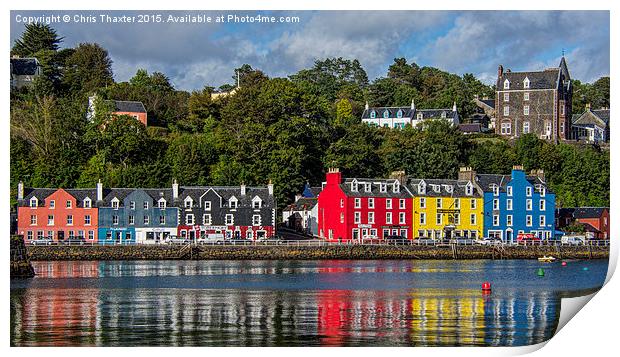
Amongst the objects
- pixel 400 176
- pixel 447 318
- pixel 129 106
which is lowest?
pixel 447 318

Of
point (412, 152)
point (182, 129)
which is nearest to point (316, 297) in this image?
point (412, 152)

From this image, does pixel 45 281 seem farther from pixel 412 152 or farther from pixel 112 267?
pixel 412 152

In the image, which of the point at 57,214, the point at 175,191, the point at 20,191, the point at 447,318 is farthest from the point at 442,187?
the point at 447,318

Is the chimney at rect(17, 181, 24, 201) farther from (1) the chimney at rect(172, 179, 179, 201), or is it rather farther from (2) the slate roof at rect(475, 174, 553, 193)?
(2) the slate roof at rect(475, 174, 553, 193)

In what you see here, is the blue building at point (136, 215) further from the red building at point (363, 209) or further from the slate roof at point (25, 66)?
the slate roof at point (25, 66)

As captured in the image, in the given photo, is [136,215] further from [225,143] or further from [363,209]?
[363,209]

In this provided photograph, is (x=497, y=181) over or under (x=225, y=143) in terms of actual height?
under

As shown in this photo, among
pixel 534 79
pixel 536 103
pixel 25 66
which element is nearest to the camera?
pixel 25 66

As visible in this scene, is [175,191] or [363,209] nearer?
[175,191]
